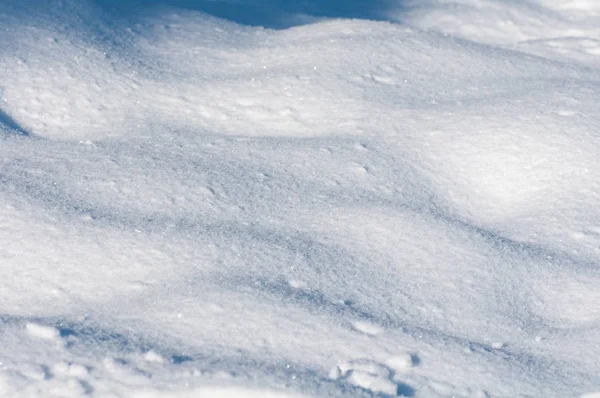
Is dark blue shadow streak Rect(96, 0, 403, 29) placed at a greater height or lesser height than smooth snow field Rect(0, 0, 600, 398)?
greater

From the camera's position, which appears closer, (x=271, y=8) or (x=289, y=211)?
(x=289, y=211)

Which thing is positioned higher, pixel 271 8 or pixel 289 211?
pixel 271 8

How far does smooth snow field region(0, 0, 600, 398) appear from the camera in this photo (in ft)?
4.11

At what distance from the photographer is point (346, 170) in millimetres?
1842

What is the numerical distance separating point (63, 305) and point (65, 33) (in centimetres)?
126

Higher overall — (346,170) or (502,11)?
(502,11)

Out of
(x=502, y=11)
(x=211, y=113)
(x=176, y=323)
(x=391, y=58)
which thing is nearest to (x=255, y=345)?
(x=176, y=323)

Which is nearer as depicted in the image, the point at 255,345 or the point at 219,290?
the point at 255,345

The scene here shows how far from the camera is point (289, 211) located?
1671mm

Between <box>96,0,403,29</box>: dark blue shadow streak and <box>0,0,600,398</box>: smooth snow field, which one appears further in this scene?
<box>96,0,403,29</box>: dark blue shadow streak

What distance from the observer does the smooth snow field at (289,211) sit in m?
1.25

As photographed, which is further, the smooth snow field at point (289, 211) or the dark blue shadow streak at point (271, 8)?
the dark blue shadow streak at point (271, 8)

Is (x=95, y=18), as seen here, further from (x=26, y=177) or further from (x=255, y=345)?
(x=255, y=345)

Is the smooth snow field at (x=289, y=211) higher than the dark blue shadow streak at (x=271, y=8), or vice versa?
the dark blue shadow streak at (x=271, y=8)
